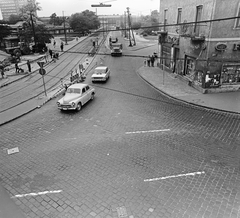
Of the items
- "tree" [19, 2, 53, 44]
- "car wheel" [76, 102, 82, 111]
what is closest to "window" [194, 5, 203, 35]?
"car wheel" [76, 102, 82, 111]

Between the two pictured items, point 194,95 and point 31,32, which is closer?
point 194,95

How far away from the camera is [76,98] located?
14.4 metres

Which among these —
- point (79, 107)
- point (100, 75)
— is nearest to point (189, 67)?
point (100, 75)

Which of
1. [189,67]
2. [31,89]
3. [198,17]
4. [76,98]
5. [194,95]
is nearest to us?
[76,98]

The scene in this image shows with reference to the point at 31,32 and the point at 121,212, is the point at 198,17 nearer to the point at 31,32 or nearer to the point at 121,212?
the point at 121,212

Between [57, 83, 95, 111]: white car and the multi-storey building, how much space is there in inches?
306

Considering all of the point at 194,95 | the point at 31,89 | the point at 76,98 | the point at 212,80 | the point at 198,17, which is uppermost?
the point at 198,17

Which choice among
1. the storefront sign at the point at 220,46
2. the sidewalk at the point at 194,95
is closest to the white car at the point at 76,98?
the sidewalk at the point at 194,95

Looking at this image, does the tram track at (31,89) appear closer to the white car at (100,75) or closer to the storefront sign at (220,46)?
the white car at (100,75)

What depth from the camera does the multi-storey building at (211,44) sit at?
1520cm

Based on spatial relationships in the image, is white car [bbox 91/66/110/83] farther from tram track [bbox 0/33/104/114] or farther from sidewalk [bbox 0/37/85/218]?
sidewalk [bbox 0/37/85/218]

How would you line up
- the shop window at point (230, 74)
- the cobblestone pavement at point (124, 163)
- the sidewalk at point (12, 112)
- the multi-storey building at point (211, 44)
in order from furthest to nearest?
the shop window at point (230, 74) → the multi-storey building at point (211, 44) → the cobblestone pavement at point (124, 163) → the sidewalk at point (12, 112)

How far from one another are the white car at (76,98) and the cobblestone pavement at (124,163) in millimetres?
578

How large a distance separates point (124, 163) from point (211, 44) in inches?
502
